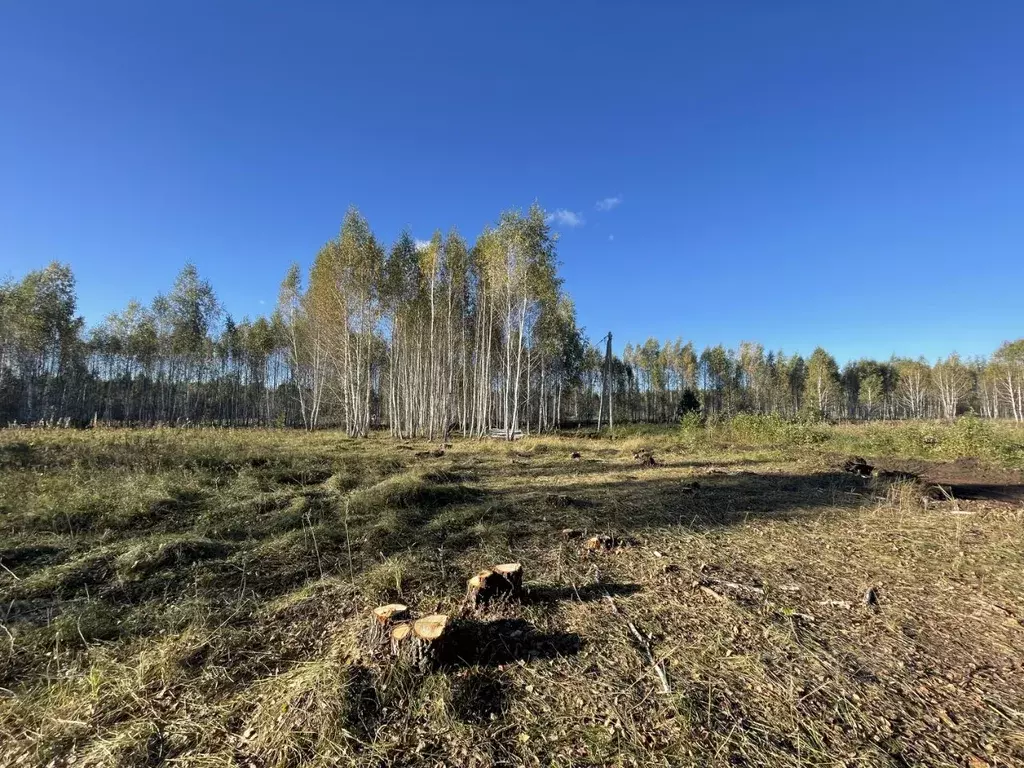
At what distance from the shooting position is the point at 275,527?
5582mm

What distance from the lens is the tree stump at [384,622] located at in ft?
9.07

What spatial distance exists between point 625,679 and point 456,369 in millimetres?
28402

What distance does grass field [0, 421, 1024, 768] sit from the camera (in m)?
2.15

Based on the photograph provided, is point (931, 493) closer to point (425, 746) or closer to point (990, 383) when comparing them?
point (425, 746)

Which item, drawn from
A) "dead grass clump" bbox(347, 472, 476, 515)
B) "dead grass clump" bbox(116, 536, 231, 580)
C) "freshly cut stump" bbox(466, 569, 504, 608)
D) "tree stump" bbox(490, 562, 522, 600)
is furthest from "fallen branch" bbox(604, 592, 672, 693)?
"dead grass clump" bbox(116, 536, 231, 580)

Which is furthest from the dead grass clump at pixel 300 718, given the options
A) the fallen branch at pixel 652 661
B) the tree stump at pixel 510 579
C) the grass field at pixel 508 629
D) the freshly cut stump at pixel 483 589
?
the fallen branch at pixel 652 661

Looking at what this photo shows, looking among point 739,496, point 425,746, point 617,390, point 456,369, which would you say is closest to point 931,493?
point 739,496

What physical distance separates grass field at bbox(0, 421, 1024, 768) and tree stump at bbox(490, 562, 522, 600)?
0.13 metres

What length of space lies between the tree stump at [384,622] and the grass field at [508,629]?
0.25ft

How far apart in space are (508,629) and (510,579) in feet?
1.38

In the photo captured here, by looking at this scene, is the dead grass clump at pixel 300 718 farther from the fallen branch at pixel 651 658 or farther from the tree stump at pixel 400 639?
the fallen branch at pixel 651 658

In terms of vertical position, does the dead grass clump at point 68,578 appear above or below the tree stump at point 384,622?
below

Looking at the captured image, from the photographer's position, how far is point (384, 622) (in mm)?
2803

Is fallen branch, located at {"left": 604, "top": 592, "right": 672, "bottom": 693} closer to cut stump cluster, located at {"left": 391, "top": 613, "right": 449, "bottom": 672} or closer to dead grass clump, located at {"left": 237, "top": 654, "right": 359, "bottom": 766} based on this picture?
cut stump cluster, located at {"left": 391, "top": 613, "right": 449, "bottom": 672}
